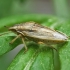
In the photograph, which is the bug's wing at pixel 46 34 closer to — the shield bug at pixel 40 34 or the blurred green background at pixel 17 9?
the shield bug at pixel 40 34

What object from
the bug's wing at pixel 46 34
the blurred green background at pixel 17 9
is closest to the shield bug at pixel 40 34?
the bug's wing at pixel 46 34

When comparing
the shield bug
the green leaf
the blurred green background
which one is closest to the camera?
the green leaf

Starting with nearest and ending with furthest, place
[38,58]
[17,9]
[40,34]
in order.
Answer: [38,58]
[40,34]
[17,9]

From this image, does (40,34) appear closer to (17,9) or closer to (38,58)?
(38,58)

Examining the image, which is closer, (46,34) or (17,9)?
(46,34)

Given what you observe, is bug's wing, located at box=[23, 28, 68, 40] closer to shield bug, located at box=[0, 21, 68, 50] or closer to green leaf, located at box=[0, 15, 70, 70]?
shield bug, located at box=[0, 21, 68, 50]

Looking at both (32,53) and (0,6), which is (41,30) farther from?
(0,6)

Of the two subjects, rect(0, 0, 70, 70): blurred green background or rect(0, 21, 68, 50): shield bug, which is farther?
rect(0, 0, 70, 70): blurred green background

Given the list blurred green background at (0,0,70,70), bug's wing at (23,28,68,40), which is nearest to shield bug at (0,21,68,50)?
bug's wing at (23,28,68,40)

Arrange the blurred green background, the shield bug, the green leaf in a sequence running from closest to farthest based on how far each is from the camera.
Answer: the green leaf, the shield bug, the blurred green background

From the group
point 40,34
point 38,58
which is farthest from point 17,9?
point 38,58
